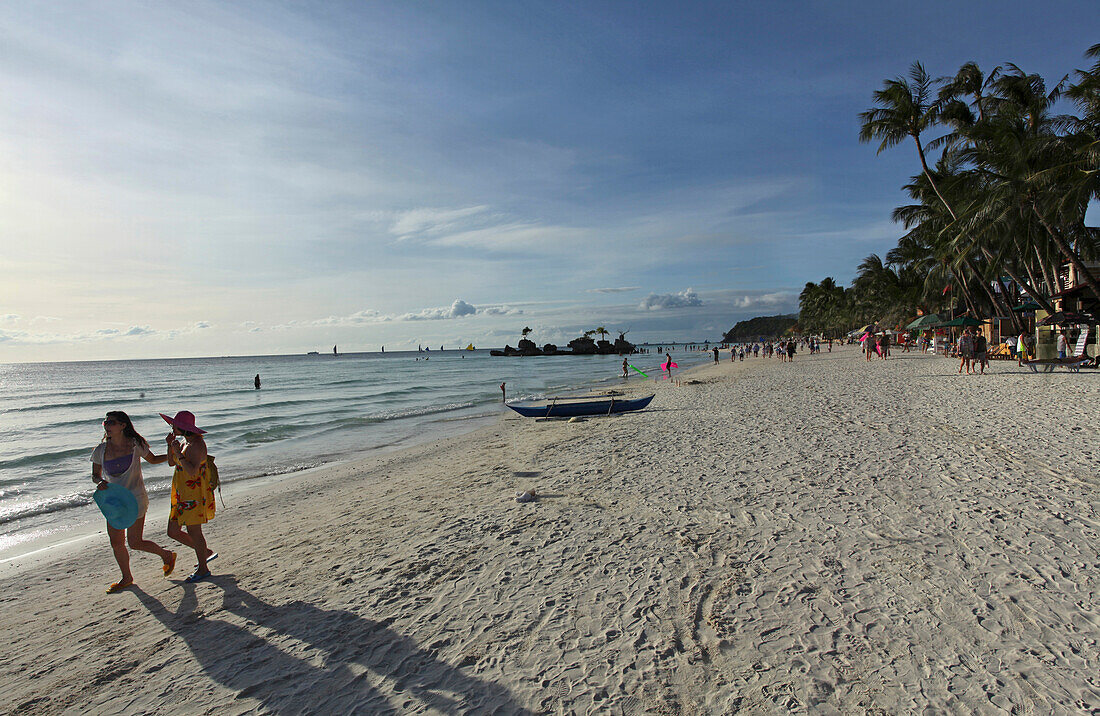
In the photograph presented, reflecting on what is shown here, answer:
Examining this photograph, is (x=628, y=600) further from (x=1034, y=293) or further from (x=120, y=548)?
(x=1034, y=293)

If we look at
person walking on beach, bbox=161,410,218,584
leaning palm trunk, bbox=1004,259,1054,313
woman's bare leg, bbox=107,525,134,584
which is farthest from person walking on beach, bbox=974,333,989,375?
woman's bare leg, bbox=107,525,134,584

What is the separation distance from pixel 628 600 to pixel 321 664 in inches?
90.7

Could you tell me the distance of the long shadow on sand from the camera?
320 cm

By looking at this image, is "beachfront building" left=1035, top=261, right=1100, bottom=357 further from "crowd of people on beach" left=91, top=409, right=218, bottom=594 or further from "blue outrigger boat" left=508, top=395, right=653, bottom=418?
"crowd of people on beach" left=91, top=409, right=218, bottom=594

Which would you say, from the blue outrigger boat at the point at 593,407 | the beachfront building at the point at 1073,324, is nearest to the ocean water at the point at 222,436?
the blue outrigger boat at the point at 593,407

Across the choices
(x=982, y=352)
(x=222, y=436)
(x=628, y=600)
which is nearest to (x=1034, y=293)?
(x=982, y=352)

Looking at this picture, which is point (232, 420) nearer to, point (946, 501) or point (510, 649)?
point (510, 649)

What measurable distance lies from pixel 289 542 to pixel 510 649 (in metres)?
4.02

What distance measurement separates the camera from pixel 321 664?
3.64 metres

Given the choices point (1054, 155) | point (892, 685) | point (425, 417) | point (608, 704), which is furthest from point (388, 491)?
point (1054, 155)

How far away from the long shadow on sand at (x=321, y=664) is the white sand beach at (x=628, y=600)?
2cm

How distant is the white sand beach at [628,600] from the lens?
3.21 m

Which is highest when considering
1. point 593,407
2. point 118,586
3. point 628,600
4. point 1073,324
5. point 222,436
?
point 1073,324

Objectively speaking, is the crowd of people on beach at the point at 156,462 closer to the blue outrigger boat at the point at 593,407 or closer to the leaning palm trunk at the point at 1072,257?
the blue outrigger boat at the point at 593,407
